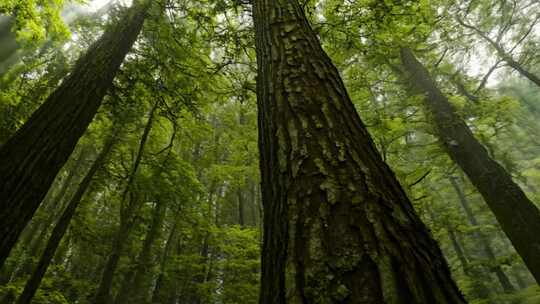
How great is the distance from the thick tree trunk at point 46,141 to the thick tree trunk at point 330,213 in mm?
2799

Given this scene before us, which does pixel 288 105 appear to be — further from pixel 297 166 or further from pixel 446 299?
pixel 446 299

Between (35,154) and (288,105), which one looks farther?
(35,154)

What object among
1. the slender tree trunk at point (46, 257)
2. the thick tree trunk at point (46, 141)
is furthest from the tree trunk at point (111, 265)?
the thick tree trunk at point (46, 141)

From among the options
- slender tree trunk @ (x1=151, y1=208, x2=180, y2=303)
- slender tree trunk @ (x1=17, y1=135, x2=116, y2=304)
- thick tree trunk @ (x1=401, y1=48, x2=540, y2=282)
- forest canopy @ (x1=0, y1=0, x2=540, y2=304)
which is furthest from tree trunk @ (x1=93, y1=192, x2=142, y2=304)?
thick tree trunk @ (x1=401, y1=48, x2=540, y2=282)

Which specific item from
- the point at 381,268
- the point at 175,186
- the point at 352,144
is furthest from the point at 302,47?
the point at 175,186

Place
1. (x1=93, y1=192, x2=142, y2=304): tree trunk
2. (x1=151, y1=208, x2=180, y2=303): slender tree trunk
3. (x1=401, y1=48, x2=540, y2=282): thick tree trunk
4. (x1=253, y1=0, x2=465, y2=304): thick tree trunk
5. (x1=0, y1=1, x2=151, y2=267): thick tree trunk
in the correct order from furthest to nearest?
(x1=151, y1=208, x2=180, y2=303): slender tree trunk < (x1=93, y1=192, x2=142, y2=304): tree trunk < (x1=401, y1=48, x2=540, y2=282): thick tree trunk < (x1=0, y1=1, x2=151, y2=267): thick tree trunk < (x1=253, y1=0, x2=465, y2=304): thick tree trunk

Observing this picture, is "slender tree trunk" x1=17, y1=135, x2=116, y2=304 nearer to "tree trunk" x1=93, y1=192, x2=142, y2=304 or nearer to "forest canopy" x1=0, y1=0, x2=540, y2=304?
"forest canopy" x1=0, y1=0, x2=540, y2=304

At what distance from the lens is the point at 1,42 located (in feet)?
40.0

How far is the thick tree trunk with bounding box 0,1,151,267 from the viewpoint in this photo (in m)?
2.87

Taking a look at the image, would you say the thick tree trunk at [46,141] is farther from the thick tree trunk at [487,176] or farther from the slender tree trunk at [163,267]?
the slender tree trunk at [163,267]

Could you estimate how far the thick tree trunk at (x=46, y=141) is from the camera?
9.43ft

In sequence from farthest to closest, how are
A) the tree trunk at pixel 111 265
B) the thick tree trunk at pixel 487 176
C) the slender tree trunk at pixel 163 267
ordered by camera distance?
the slender tree trunk at pixel 163 267 → the tree trunk at pixel 111 265 → the thick tree trunk at pixel 487 176

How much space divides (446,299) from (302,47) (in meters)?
1.56

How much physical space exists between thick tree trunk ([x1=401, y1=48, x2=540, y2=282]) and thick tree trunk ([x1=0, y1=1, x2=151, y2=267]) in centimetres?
628
